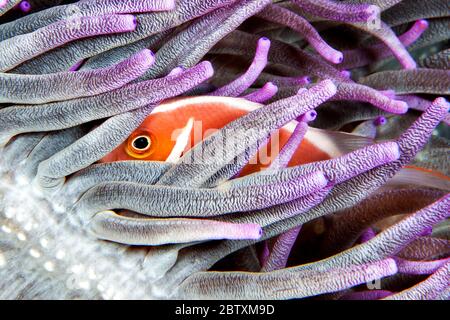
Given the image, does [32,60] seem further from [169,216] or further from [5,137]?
[169,216]

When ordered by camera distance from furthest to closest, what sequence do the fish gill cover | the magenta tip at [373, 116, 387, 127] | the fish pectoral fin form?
the magenta tip at [373, 116, 387, 127] < the fish pectoral fin < the fish gill cover

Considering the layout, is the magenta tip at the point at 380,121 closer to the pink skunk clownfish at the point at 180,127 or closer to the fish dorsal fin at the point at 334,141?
the fish dorsal fin at the point at 334,141

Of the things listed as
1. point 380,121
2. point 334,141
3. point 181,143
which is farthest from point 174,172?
point 380,121

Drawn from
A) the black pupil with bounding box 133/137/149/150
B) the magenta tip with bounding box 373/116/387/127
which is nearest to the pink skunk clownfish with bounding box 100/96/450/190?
the black pupil with bounding box 133/137/149/150

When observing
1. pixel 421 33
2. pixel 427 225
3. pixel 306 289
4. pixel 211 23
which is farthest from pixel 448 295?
pixel 421 33

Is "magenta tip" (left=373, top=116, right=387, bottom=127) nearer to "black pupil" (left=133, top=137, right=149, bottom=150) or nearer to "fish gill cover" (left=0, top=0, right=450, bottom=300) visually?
"fish gill cover" (left=0, top=0, right=450, bottom=300)

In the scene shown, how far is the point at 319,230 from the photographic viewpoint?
1.01m

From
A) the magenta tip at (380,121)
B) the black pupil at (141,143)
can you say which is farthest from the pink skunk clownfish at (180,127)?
the magenta tip at (380,121)

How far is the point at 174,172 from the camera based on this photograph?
2.66ft

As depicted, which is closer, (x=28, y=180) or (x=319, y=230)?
(x=28, y=180)

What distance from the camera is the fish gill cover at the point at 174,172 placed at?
76cm

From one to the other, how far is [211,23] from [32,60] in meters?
0.29

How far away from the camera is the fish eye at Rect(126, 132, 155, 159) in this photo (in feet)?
2.85

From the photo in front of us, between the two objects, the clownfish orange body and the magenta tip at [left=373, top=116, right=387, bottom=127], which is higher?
the magenta tip at [left=373, top=116, right=387, bottom=127]
